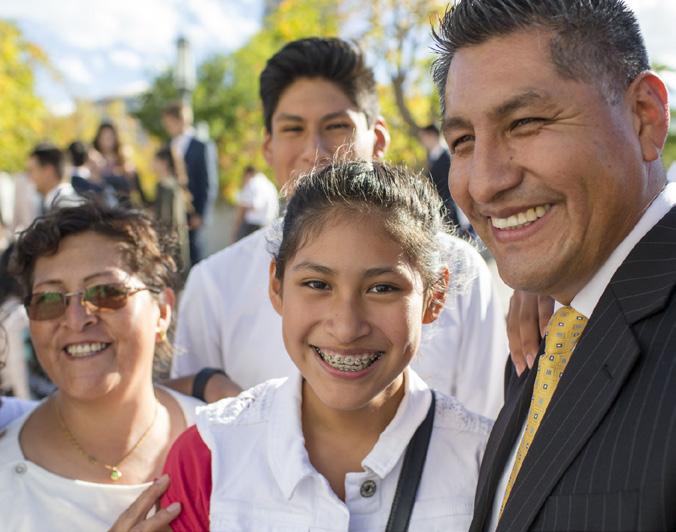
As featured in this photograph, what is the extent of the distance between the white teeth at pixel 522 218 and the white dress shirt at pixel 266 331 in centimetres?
81

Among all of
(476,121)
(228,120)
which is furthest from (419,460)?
(228,120)

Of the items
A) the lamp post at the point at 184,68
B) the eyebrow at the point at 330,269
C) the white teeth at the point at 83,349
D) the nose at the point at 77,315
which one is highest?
the lamp post at the point at 184,68

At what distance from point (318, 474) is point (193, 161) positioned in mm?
Answer: 8154

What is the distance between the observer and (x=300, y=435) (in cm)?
214

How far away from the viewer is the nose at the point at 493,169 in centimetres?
170

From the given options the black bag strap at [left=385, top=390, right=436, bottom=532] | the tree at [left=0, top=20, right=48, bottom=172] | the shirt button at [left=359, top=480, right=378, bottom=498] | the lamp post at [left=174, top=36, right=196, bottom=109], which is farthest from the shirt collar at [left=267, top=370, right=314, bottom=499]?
the tree at [left=0, top=20, right=48, bottom=172]

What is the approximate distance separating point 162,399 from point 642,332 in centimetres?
Answer: 189

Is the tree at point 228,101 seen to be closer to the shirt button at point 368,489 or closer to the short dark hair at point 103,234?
the short dark hair at point 103,234

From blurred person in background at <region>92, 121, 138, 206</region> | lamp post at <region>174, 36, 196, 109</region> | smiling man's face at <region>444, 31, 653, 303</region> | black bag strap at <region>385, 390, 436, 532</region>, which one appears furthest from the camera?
lamp post at <region>174, 36, 196, 109</region>

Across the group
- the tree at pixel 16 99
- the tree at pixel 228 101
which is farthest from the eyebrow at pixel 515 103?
the tree at pixel 228 101

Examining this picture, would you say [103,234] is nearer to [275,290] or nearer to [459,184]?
[275,290]

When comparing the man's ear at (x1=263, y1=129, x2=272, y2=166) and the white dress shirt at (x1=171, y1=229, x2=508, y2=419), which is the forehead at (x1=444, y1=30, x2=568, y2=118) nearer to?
the white dress shirt at (x1=171, y1=229, x2=508, y2=419)

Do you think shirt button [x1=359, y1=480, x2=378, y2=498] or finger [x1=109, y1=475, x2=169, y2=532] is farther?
finger [x1=109, y1=475, x2=169, y2=532]

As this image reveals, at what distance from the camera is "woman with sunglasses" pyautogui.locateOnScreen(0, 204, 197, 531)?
2.44m
